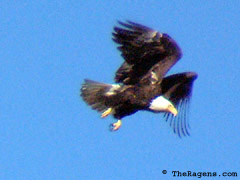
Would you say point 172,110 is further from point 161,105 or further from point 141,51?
point 141,51

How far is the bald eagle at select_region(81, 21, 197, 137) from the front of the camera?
14969 mm

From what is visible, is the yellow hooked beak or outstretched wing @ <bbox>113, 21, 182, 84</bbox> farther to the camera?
the yellow hooked beak

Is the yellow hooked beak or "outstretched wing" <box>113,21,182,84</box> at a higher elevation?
"outstretched wing" <box>113,21,182,84</box>

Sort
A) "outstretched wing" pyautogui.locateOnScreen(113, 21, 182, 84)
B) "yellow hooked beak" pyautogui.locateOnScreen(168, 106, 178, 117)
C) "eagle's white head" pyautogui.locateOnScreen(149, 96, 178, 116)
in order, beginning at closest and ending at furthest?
"outstretched wing" pyautogui.locateOnScreen(113, 21, 182, 84)
"eagle's white head" pyautogui.locateOnScreen(149, 96, 178, 116)
"yellow hooked beak" pyautogui.locateOnScreen(168, 106, 178, 117)

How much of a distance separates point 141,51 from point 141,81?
0.58m

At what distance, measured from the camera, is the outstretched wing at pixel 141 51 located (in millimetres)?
14844

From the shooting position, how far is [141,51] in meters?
15.1

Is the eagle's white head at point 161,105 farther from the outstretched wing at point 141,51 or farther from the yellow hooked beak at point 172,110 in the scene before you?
the outstretched wing at point 141,51

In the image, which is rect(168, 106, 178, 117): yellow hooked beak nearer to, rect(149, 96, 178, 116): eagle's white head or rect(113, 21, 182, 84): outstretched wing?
rect(149, 96, 178, 116): eagle's white head

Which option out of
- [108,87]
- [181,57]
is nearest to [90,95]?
[108,87]

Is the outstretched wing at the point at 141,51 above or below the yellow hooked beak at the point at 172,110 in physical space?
above

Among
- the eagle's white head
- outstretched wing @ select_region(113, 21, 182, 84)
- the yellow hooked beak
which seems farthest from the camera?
the yellow hooked beak

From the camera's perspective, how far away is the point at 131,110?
15695 mm

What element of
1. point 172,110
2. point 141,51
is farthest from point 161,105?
point 141,51
